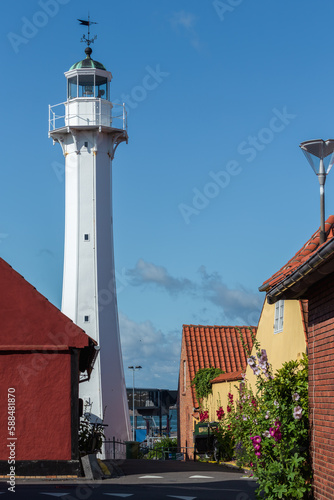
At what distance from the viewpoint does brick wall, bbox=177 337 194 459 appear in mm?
34250

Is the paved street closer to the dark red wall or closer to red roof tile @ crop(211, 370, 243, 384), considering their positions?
the dark red wall

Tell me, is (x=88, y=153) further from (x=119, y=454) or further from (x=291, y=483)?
(x=291, y=483)

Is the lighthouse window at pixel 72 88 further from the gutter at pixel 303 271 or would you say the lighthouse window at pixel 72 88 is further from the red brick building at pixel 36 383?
the gutter at pixel 303 271

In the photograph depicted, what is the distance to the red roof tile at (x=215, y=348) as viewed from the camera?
1366 inches

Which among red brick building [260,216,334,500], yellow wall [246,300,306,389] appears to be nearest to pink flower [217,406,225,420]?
yellow wall [246,300,306,389]

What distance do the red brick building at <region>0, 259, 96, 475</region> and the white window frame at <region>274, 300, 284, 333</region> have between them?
14.9ft

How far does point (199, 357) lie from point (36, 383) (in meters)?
17.8

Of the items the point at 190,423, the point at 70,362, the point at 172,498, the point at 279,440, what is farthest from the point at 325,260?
the point at 190,423

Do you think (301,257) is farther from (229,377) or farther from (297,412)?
(229,377)

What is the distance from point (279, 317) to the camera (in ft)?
61.6

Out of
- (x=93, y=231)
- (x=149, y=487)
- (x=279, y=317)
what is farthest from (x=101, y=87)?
(x=149, y=487)

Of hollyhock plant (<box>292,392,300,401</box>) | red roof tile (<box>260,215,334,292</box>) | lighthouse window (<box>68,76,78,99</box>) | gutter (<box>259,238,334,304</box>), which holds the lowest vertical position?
hollyhock plant (<box>292,392,300,401</box>)

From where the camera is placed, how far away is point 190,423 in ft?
112

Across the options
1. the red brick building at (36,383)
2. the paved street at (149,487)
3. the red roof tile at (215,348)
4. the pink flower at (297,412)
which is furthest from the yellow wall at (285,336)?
the red roof tile at (215,348)
